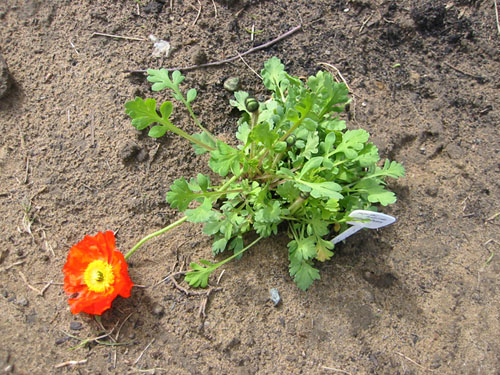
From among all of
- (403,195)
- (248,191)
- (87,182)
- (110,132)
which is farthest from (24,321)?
(403,195)

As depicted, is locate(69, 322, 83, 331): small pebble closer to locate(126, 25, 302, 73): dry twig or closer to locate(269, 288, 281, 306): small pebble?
locate(269, 288, 281, 306): small pebble

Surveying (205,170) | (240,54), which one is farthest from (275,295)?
(240,54)

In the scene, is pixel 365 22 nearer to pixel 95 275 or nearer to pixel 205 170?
pixel 205 170

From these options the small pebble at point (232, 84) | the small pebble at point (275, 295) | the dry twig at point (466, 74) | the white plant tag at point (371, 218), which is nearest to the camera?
the white plant tag at point (371, 218)

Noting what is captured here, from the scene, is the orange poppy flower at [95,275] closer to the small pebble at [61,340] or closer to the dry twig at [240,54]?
the small pebble at [61,340]

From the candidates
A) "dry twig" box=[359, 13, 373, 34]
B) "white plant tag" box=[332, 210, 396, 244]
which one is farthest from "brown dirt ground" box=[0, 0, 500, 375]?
"white plant tag" box=[332, 210, 396, 244]

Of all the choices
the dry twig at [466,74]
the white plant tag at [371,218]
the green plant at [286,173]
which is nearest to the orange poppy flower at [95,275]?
the green plant at [286,173]
